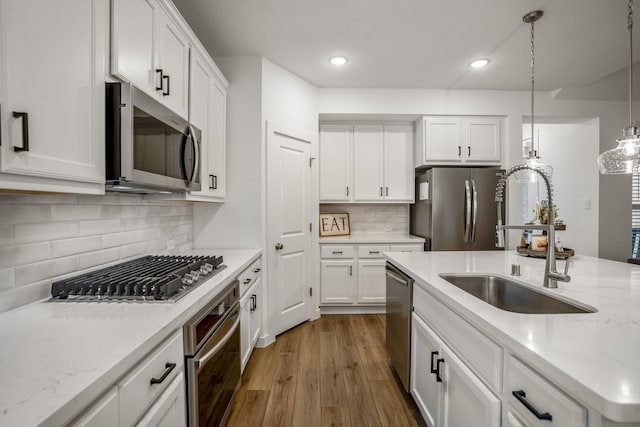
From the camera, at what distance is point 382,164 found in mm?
3625

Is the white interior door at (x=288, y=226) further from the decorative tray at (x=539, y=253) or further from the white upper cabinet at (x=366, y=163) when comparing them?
the decorative tray at (x=539, y=253)

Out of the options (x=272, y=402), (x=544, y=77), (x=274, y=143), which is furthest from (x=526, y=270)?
(x=544, y=77)

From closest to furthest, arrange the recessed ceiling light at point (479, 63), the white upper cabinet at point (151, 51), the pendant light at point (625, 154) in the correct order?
the white upper cabinet at point (151, 51) → the pendant light at point (625, 154) → the recessed ceiling light at point (479, 63)

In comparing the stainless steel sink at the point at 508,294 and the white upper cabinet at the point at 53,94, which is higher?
the white upper cabinet at the point at 53,94

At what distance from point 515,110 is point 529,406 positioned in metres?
3.60

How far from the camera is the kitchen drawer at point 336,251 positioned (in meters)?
3.38

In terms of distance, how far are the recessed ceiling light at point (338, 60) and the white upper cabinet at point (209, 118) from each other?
1.00 meters

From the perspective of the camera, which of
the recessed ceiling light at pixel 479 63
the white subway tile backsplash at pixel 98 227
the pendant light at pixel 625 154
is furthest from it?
the recessed ceiling light at pixel 479 63

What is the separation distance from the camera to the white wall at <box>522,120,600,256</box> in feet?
11.6

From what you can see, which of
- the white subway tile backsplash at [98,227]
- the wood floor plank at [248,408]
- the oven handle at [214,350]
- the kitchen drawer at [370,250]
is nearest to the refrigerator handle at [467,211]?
the kitchen drawer at [370,250]

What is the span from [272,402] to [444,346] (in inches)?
47.2

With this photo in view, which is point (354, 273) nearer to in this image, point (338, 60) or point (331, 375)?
point (331, 375)

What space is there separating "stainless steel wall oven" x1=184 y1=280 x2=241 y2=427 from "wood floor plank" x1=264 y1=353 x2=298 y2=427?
0.94 feet

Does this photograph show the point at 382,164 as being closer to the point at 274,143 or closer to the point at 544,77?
the point at 274,143
